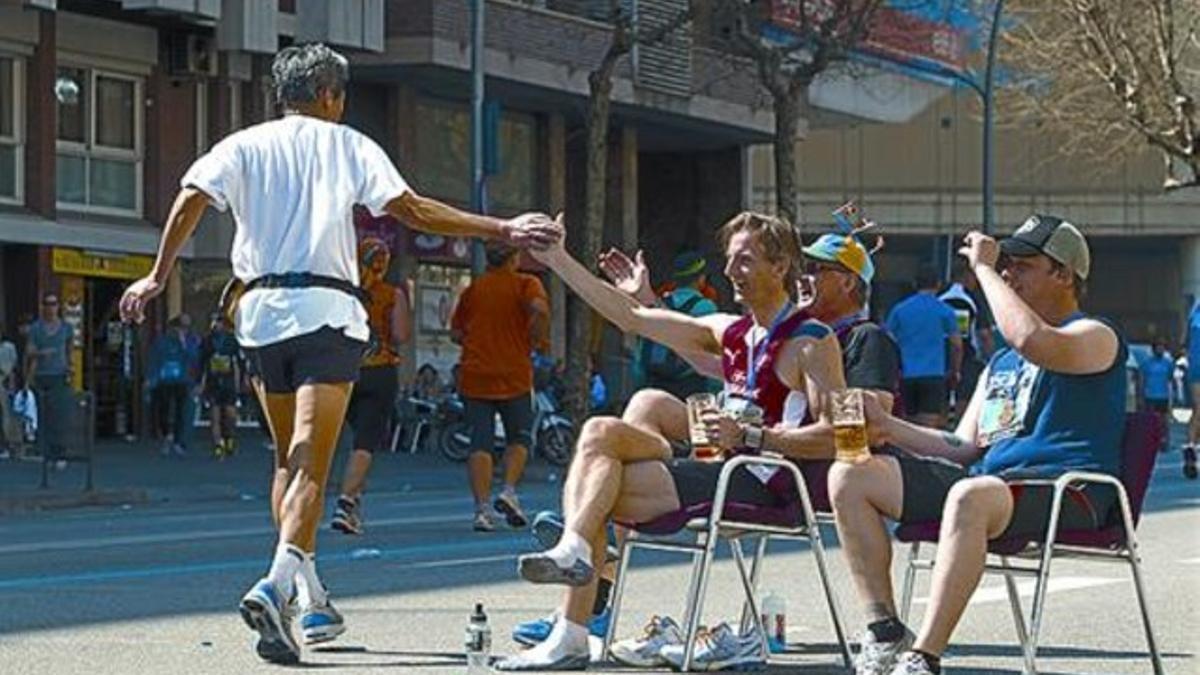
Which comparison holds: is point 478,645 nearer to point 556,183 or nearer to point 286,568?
point 286,568

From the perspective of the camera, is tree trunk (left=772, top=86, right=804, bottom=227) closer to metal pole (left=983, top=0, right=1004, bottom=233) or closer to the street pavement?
metal pole (left=983, top=0, right=1004, bottom=233)

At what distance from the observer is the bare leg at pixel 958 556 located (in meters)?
8.07

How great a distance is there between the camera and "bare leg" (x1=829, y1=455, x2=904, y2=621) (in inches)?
338

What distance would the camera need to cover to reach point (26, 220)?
3631cm

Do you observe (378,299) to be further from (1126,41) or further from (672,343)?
(1126,41)

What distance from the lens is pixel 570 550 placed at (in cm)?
877

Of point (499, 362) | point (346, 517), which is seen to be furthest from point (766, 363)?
point (499, 362)

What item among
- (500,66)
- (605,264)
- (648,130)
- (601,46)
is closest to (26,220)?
(500,66)

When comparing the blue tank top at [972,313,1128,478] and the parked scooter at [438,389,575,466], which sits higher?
the blue tank top at [972,313,1128,478]

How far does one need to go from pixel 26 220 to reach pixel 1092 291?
59.1 m

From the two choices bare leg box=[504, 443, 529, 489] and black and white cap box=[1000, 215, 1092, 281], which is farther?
bare leg box=[504, 443, 529, 489]

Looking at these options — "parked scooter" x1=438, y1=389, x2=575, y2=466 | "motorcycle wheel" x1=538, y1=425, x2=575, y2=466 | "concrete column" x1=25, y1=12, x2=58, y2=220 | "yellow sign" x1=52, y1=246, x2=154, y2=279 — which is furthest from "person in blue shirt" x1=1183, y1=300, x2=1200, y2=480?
"concrete column" x1=25, y1=12, x2=58, y2=220

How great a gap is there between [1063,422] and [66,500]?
16621 millimetres

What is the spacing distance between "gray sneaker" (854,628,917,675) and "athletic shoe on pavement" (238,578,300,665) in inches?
75.1
